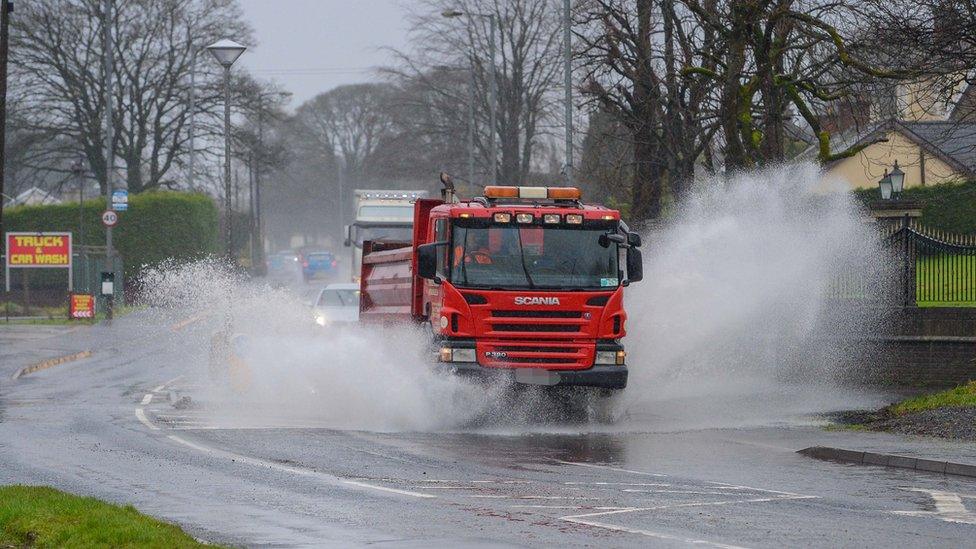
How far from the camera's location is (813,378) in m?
24.5

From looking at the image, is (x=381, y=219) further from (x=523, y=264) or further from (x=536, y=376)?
(x=536, y=376)

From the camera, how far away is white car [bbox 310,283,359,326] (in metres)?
29.7

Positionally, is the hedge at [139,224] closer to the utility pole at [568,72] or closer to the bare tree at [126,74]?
the bare tree at [126,74]

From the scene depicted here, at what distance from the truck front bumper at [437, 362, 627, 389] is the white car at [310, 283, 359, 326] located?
1197cm

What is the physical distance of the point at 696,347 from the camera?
21.5m

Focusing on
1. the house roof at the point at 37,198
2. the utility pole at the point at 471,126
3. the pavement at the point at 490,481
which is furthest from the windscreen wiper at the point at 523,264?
the house roof at the point at 37,198

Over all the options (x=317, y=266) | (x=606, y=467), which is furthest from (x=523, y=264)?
(x=317, y=266)

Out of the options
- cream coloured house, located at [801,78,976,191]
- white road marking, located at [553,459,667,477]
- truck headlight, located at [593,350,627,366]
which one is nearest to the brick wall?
cream coloured house, located at [801,78,976,191]

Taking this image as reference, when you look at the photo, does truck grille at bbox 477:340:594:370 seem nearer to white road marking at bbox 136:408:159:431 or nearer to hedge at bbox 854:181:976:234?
white road marking at bbox 136:408:159:431

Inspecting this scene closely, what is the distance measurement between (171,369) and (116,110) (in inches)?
1569

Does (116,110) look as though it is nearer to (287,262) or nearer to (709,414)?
(287,262)

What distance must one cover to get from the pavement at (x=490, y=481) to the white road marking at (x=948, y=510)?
0.10ft

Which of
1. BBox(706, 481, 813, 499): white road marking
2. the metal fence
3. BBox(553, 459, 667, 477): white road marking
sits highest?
the metal fence

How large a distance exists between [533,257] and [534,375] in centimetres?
150
